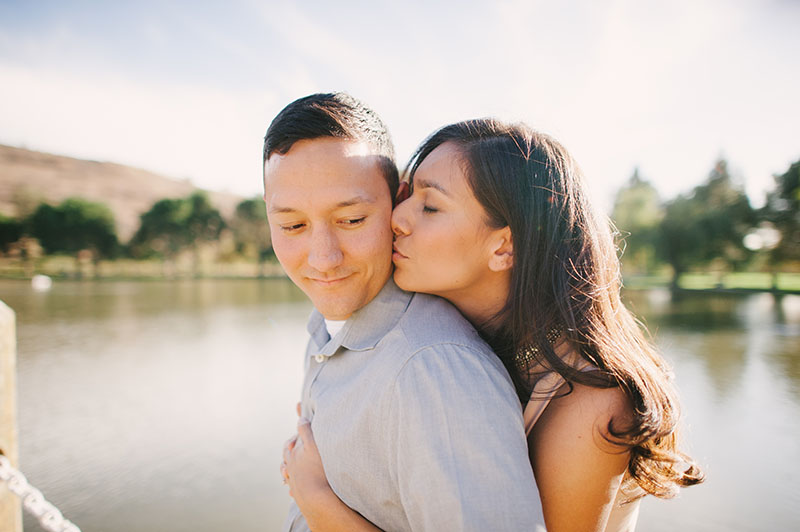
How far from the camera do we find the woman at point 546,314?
1.60m

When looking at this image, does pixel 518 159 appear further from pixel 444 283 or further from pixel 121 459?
pixel 121 459

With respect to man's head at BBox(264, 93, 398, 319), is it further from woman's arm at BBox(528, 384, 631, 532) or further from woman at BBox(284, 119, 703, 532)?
woman's arm at BBox(528, 384, 631, 532)

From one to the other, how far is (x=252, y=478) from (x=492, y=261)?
4.91 m

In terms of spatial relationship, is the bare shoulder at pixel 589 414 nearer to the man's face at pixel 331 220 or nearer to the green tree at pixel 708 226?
the man's face at pixel 331 220

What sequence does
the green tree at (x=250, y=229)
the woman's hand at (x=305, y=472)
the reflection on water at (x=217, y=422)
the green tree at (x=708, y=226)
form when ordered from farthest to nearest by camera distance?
the green tree at (x=250, y=229), the green tree at (x=708, y=226), the reflection on water at (x=217, y=422), the woman's hand at (x=305, y=472)

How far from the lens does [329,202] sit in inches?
68.6

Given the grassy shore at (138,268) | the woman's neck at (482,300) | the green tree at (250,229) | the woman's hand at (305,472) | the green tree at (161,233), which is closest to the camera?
the woman's hand at (305,472)

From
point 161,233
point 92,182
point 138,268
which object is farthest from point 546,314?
point 92,182

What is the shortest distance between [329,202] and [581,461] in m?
1.24

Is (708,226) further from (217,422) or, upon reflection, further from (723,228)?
(217,422)

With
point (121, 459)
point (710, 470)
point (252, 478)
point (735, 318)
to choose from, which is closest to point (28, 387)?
point (121, 459)

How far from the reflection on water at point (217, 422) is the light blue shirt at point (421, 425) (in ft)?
10.4

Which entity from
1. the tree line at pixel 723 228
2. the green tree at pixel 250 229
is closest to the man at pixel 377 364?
the tree line at pixel 723 228

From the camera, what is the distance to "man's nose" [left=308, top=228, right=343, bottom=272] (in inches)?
69.1
